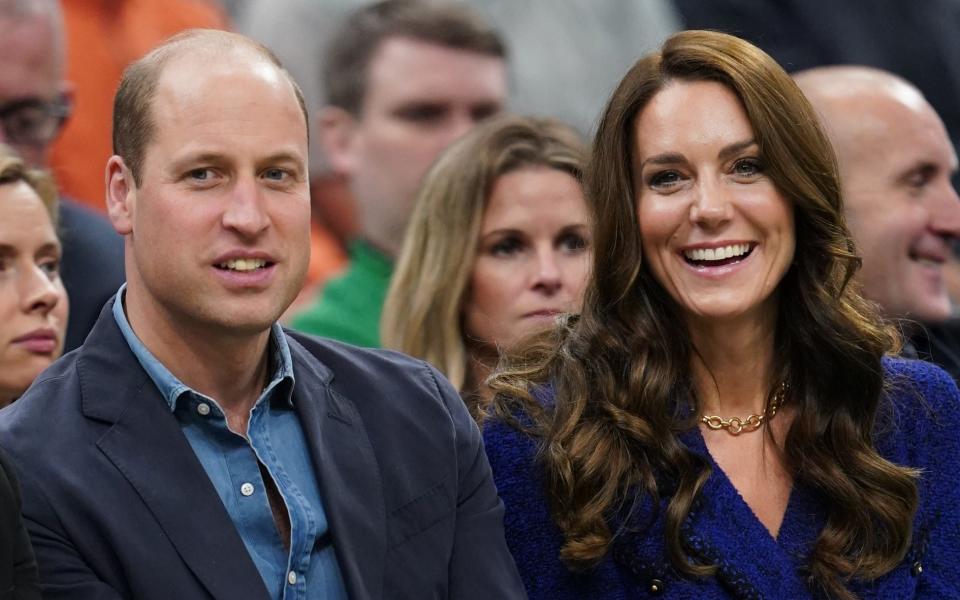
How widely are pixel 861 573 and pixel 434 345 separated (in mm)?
1250

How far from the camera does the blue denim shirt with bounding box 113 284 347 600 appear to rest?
2.63 metres

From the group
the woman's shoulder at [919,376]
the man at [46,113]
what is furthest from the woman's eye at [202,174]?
the woman's shoulder at [919,376]

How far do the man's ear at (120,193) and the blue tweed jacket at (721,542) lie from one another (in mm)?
819

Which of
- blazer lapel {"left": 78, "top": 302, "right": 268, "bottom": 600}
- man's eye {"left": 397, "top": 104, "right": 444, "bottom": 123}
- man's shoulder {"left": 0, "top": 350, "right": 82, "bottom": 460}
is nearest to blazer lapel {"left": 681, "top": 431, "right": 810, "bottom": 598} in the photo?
blazer lapel {"left": 78, "top": 302, "right": 268, "bottom": 600}

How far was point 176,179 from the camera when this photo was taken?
2662mm

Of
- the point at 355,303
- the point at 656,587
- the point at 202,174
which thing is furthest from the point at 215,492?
the point at 355,303

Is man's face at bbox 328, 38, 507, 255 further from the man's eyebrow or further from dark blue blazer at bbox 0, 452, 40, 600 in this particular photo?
dark blue blazer at bbox 0, 452, 40, 600

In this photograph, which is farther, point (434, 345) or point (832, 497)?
point (434, 345)

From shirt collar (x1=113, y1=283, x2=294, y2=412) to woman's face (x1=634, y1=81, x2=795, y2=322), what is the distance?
29.3 inches

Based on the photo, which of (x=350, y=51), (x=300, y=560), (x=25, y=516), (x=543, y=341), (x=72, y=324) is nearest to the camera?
(x=25, y=516)

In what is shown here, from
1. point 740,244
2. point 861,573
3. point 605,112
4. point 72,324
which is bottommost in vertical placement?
point 861,573

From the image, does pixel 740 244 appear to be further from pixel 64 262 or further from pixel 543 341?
pixel 64 262

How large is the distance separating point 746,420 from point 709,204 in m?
0.45

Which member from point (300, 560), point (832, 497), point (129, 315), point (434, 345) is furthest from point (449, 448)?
point (434, 345)
